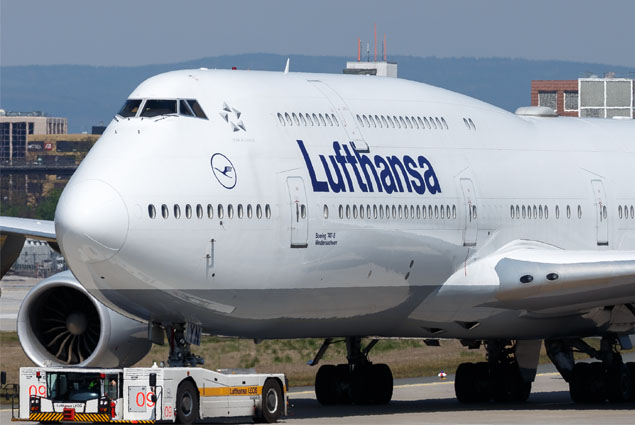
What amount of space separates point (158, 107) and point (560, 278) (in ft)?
27.8

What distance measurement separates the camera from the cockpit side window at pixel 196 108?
26.5 metres

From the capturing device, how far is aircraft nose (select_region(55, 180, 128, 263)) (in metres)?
24.6

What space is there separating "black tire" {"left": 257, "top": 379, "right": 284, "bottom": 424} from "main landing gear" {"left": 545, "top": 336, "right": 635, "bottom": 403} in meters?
8.76

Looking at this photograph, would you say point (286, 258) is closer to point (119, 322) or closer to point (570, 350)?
point (119, 322)

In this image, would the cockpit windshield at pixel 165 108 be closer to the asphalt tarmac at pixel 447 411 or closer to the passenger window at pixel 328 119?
the passenger window at pixel 328 119

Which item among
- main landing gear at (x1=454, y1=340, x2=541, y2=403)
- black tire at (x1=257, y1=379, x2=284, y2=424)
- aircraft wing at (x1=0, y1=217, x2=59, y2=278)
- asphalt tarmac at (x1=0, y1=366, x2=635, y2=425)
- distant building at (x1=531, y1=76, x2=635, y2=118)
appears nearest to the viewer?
black tire at (x1=257, y1=379, x2=284, y2=424)

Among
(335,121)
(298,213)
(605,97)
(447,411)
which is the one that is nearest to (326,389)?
(447,411)

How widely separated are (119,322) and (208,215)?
4830 millimetres

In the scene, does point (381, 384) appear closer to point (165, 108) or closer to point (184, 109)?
point (184, 109)

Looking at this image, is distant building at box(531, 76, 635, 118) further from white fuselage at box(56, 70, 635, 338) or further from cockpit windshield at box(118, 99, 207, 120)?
cockpit windshield at box(118, 99, 207, 120)

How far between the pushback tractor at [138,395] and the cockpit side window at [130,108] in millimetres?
4342

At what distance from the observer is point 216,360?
4369 cm

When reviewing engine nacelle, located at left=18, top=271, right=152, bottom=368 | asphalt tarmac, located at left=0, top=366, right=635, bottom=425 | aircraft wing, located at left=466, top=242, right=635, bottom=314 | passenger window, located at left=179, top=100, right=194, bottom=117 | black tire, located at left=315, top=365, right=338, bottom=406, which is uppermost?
passenger window, located at left=179, top=100, right=194, bottom=117

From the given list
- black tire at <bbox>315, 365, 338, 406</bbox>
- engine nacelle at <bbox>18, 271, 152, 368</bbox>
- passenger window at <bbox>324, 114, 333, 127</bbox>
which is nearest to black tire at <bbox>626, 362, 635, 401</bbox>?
black tire at <bbox>315, 365, 338, 406</bbox>
